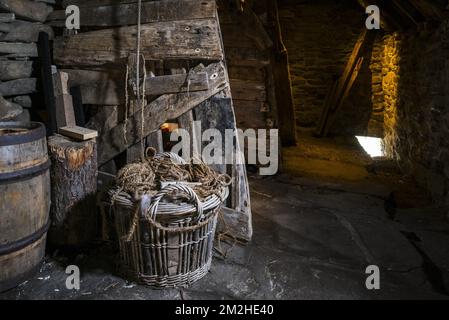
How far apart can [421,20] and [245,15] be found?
232 centimetres

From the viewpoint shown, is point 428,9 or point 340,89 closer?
point 428,9

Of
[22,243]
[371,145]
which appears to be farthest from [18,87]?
[371,145]

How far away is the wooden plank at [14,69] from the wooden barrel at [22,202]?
4.11 feet

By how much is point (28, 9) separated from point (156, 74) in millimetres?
1496

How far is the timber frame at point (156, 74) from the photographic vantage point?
326 centimetres

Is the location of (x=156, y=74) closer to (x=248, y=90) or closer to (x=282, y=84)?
(x=248, y=90)

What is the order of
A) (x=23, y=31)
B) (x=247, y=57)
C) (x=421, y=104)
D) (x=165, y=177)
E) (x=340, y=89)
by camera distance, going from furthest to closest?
(x=340, y=89)
(x=247, y=57)
(x=421, y=104)
(x=23, y=31)
(x=165, y=177)

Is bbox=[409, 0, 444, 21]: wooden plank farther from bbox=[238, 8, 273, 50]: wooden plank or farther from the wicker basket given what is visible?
the wicker basket

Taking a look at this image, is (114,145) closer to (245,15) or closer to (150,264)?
(150,264)

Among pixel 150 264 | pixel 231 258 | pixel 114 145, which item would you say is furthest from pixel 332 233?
pixel 114 145

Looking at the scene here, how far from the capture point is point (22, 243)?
2.64m

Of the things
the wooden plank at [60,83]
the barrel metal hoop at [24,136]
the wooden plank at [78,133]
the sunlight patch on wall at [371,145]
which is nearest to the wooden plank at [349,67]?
the sunlight patch on wall at [371,145]

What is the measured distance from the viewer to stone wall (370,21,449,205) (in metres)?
4.31
